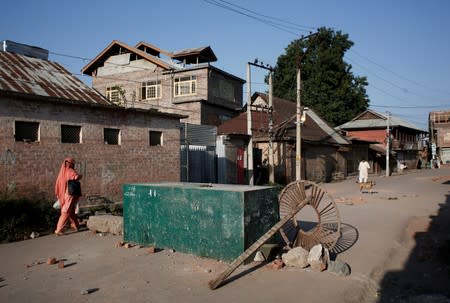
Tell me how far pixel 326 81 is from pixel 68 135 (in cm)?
3918

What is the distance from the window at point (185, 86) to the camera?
2831cm

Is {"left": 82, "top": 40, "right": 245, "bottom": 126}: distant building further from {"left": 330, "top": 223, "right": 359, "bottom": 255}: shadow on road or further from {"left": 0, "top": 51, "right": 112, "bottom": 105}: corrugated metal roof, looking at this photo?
{"left": 330, "top": 223, "right": 359, "bottom": 255}: shadow on road

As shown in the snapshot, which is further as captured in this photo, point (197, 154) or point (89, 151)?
point (197, 154)

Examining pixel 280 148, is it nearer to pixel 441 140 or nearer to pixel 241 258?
pixel 241 258

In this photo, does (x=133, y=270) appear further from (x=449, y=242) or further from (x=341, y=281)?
(x=449, y=242)

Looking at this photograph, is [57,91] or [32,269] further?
[57,91]

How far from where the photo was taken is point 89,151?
11.1m

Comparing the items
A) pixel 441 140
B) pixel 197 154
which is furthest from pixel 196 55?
pixel 441 140

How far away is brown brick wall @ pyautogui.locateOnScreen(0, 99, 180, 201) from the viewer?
9.26m

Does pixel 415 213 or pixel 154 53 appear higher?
pixel 154 53

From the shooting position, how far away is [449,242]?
7.44 m

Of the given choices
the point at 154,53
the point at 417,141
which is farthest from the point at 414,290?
the point at 417,141

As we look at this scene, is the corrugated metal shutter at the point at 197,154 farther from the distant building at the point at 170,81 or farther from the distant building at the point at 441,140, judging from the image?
the distant building at the point at 441,140

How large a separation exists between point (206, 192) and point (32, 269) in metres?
3.10
